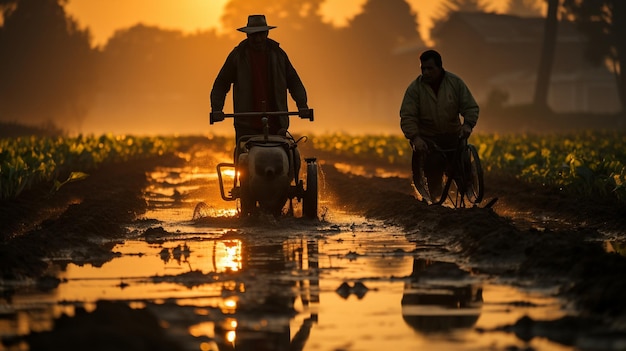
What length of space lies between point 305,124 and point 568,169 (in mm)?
98936

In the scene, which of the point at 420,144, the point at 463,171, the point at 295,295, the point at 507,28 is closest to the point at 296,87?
the point at 420,144

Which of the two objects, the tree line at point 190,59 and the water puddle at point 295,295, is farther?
the tree line at point 190,59

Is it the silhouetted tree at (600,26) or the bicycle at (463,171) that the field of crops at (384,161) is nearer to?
the bicycle at (463,171)

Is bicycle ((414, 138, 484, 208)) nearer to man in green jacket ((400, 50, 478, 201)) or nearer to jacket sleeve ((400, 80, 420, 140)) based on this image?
man in green jacket ((400, 50, 478, 201))

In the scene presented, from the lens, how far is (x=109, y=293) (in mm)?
8500

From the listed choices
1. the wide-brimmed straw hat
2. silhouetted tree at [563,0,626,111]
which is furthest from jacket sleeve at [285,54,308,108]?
silhouetted tree at [563,0,626,111]

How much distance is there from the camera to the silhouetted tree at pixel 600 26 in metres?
66.8

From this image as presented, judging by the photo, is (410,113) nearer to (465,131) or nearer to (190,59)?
(465,131)

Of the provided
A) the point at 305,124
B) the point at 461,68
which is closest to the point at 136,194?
the point at 461,68

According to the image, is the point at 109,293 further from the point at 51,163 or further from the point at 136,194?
the point at 51,163

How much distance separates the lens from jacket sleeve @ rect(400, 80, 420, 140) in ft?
48.1

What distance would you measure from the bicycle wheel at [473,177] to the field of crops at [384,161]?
176 cm

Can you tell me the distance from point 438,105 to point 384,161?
21.8 meters

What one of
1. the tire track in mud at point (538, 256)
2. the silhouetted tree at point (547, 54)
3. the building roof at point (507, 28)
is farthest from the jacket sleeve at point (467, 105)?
the building roof at point (507, 28)
